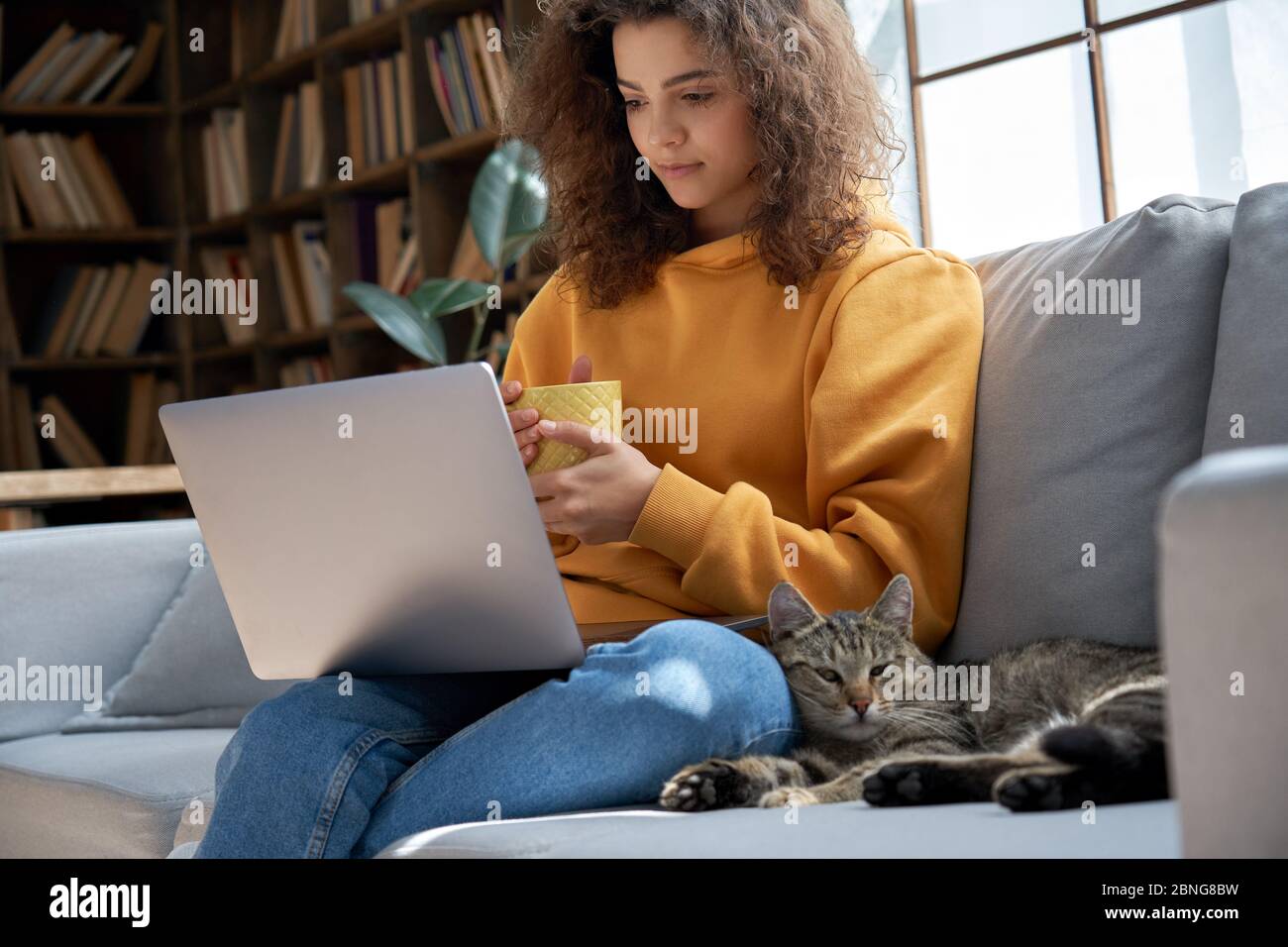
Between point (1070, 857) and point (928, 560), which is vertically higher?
point (928, 560)

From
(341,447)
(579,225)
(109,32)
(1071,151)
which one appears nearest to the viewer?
(341,447)

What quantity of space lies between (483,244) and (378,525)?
2.11 meters

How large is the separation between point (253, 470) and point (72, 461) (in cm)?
351

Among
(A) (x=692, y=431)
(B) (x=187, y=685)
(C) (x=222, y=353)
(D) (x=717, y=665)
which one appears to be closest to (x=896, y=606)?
(D) (x=717, y=665)

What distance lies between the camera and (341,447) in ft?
3.54

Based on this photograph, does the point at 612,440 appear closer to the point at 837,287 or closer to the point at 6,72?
the point at 837,287

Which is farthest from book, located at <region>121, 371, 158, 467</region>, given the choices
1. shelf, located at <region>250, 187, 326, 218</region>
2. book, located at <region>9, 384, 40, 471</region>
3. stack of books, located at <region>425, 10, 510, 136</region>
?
stack of books, located at <region>425, 10, 510, 136</region>

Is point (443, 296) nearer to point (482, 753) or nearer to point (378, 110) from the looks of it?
point (378, 110)

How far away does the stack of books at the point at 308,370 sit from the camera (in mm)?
4172

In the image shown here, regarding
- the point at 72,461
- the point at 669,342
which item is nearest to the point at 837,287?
the point at 669,342

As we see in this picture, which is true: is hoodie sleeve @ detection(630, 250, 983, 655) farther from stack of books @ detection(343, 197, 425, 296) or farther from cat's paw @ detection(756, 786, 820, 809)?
stack of books @ detection(343, 197, 425, 296)

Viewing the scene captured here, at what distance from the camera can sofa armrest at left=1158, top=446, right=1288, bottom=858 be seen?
2.15 feet

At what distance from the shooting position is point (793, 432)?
1.54m
